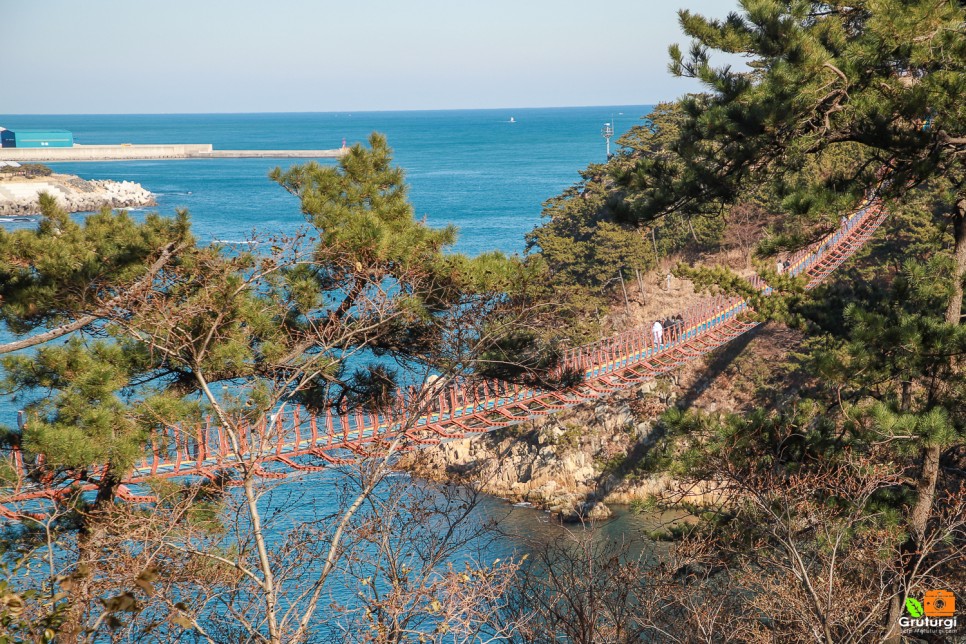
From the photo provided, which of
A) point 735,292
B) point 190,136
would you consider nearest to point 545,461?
point 735,292

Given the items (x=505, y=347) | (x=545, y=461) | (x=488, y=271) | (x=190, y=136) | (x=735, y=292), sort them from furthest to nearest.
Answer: (x=190, y=136) < (x=545, y=461) < (x=735, y=292) < (x=505, y=347) < (x=488, y=271)

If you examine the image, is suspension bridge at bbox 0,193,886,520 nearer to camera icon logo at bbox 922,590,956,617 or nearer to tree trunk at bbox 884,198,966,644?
tree trunk at bbox 884,198,966,644

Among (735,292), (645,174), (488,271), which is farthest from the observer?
(735,292)

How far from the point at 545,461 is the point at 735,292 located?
28.2ft

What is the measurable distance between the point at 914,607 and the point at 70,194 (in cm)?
4872

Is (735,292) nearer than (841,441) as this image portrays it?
No

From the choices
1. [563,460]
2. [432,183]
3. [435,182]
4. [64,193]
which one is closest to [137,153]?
[435,182]

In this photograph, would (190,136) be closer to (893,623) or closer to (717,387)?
(717,387)

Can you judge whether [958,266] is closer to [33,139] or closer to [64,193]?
[64,193]

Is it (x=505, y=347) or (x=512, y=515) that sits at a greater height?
(x=505, y=347)

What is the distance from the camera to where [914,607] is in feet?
19.0

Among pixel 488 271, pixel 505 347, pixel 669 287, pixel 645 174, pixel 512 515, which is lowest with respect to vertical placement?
pixel 512 515

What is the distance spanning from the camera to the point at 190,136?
12825cm

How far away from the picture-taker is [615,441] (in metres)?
18.1
